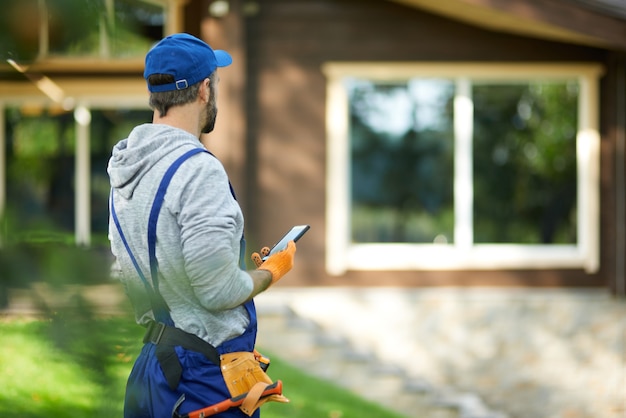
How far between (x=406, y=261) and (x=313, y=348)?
182cm

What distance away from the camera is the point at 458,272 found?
31.0ft

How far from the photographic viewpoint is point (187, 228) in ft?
6.93

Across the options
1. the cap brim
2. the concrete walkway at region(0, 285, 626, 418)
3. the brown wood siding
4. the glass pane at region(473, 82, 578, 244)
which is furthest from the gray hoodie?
the glass pane at region(473, 82, 578, 244)

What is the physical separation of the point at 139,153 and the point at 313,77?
7.20 metres

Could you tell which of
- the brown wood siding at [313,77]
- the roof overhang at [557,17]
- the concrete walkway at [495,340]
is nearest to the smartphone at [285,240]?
the concrete walkway at [495,340]

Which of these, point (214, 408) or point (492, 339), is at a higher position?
point (214, 408)

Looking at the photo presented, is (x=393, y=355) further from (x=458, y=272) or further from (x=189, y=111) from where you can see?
(x=189, y=111)

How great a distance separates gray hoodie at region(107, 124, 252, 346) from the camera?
2100mm

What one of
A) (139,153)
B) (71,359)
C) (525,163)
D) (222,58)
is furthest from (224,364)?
(525,163)

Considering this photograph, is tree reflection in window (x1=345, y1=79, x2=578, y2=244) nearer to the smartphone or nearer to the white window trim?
the white window trim

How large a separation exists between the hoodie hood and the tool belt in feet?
1.24

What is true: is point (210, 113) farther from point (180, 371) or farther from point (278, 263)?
point (180, 371)

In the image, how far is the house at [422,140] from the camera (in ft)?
30.7

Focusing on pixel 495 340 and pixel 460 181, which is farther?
pixel 460 181
